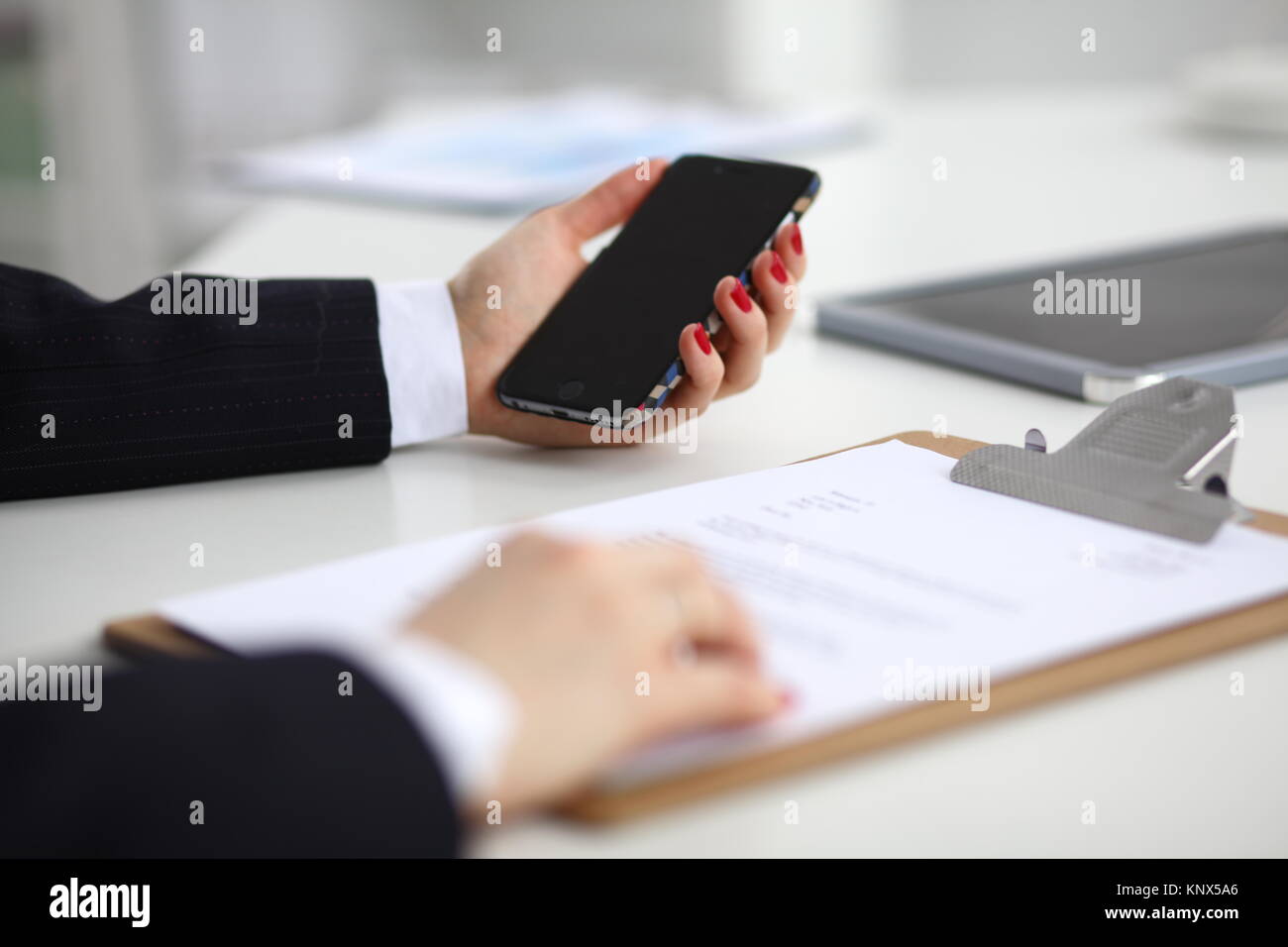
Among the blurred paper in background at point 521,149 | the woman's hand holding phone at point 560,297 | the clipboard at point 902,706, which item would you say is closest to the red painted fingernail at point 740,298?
the woman's hand holding phone at point 560,297

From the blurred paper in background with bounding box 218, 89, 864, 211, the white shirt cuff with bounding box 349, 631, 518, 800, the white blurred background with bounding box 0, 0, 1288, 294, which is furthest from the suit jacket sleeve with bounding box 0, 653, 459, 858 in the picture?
the white blurred background with bounding box 0, 0, 1288, 294

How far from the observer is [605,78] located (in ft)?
12.4

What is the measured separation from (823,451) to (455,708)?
393 millimetres

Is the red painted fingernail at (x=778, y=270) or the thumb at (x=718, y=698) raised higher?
the red painted fingernail at (x=778, y=270)

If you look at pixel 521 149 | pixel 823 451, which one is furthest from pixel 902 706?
pixel 521 149

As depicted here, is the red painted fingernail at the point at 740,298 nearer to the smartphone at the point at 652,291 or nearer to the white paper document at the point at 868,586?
the smartphone at the point at 652,291

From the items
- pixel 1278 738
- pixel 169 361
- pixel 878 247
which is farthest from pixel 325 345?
pixel 878 247

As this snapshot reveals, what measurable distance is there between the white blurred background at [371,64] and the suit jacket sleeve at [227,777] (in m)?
2.60

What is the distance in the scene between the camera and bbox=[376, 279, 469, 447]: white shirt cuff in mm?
775

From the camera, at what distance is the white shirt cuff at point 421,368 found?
0.77 meters

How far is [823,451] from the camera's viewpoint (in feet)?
2.40

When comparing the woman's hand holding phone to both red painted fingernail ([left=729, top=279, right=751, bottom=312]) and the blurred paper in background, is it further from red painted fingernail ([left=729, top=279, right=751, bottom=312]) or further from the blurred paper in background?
the blurred paper in background

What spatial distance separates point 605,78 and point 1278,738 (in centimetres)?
356

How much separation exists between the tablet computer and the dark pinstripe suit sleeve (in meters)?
0.37
